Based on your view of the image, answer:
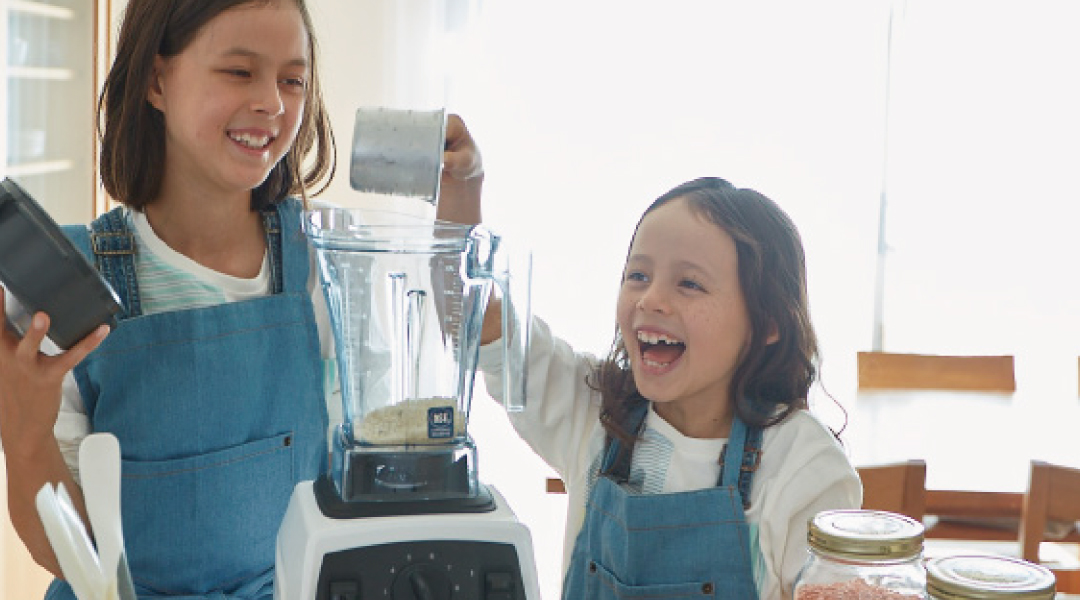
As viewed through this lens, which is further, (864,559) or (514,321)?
(514,321)

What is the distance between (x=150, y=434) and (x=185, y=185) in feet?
0.79

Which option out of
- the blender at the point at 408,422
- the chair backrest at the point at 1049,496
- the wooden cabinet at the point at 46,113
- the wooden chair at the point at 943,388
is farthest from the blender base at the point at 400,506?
the wooden cabinet at the point at 46,113

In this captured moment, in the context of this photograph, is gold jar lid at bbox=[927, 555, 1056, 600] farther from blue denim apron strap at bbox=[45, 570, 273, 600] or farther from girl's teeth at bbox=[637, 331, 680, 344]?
blue denim apron strap at bbox=[45, 570, 273, 600]

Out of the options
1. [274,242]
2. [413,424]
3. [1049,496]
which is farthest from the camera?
[1049,496]

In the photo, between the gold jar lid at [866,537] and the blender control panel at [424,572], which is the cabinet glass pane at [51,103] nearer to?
the blender control panel at [424,572]

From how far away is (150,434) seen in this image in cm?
118

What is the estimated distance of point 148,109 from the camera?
1254 millimetres

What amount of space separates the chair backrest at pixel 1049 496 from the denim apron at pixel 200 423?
1147mm

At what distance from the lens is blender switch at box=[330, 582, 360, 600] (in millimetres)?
841

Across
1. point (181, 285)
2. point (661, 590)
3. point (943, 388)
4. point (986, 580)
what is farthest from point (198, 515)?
point (943, 388)

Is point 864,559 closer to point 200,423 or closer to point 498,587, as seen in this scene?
point 498,587

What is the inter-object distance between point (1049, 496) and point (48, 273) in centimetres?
150

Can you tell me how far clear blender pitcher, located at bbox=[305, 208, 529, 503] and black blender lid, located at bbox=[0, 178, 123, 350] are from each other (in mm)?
179

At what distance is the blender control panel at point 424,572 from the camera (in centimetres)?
85
